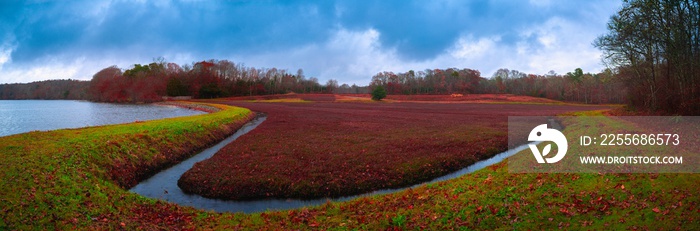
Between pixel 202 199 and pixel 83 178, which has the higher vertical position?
pixel 83 178

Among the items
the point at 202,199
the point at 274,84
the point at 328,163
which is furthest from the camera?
the point at 274,84

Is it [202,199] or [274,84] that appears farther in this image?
Result: [274,84]

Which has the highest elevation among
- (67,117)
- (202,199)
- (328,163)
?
(67,117)

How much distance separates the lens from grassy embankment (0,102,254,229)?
32.5ft

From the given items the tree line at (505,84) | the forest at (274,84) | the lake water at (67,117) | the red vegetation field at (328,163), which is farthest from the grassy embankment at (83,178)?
the tree line at (505,84)


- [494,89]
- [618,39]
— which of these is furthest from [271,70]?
[618,39]

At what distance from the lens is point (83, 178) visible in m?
14.1

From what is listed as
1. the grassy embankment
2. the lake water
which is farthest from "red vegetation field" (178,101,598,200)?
the lake water

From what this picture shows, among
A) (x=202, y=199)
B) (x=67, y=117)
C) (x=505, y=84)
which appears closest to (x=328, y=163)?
(x=202, y=199)

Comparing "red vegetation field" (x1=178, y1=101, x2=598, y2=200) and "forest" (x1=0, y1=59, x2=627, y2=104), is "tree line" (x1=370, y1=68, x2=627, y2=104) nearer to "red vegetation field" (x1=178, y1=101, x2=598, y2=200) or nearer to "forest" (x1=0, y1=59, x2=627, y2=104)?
"forest" (x1=0, y1=59, x2=627, y2=104)

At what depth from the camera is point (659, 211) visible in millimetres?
8914

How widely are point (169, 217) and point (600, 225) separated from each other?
11.9m

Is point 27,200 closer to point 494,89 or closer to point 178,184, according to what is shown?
point 178,184

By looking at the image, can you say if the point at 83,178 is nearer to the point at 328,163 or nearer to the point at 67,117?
the point at 328,163
